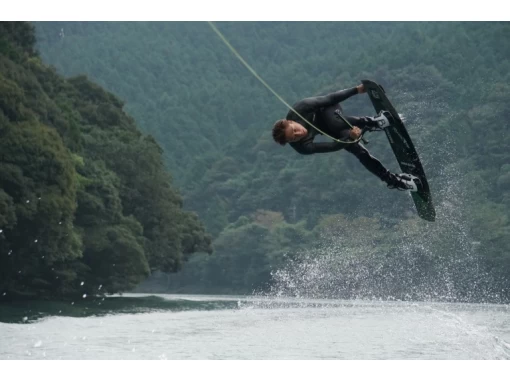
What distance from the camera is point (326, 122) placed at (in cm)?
1259

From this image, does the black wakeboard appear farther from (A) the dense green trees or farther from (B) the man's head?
(A) the dense green trees

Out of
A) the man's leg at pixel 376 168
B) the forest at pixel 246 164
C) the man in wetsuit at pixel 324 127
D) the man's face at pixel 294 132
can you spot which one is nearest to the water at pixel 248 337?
the forest at pixel 246 164

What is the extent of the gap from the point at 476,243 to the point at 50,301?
2891 cm

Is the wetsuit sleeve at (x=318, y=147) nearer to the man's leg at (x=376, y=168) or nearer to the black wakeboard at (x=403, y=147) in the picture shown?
the man's leg at (x=376, y=168)

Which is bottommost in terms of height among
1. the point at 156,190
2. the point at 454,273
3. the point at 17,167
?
the point at 454,273

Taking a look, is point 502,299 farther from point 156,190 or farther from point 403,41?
point 403,41

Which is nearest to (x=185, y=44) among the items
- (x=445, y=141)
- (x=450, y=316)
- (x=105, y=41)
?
(x=105, y=41)

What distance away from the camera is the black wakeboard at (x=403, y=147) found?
44.6ft

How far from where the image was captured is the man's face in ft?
39.3

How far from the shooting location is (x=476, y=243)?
60125 mm

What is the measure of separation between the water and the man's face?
1029 centimetres

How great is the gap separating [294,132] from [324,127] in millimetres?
648

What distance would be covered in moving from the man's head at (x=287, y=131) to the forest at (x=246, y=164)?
69.3 ft

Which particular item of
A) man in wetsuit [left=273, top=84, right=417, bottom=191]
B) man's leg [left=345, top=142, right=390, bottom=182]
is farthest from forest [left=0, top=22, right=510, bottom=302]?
man in wetsuit [left=273, top=84, right=417, bottom=191]
